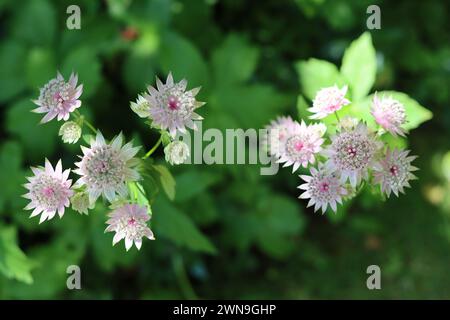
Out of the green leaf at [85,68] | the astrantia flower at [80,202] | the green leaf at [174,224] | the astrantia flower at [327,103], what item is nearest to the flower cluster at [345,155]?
the astrantia flower at [327,103]

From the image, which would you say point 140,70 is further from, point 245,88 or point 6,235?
point 6,235

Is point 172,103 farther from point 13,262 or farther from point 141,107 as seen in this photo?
point 13,262

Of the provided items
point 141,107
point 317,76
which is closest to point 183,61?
point 317,76

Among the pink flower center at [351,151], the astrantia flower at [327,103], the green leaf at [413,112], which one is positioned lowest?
the pink flower center at [351,151]

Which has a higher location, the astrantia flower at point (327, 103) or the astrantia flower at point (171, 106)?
the astrantia flower at point (327, 103)

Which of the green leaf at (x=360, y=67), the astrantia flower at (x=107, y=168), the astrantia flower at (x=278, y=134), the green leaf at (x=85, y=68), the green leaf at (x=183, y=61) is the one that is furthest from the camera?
the green leaf at (x=183, y=61)

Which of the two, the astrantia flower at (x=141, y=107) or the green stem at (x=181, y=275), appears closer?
the astrantia flower at (x=141, y=107)

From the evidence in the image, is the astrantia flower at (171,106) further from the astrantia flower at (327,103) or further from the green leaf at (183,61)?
the green leaf at (183,61)

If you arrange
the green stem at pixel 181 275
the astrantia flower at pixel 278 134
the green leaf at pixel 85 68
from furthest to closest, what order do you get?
the green stem at pixel 181 275
the green leaf at pixel 85 68
the astrantia flower at pixel 278 134

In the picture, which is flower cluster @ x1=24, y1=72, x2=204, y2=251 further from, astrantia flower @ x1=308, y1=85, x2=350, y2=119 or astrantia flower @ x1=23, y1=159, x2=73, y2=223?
astrantia flower @ x1=308, y1=85, x2=350, y2=119
